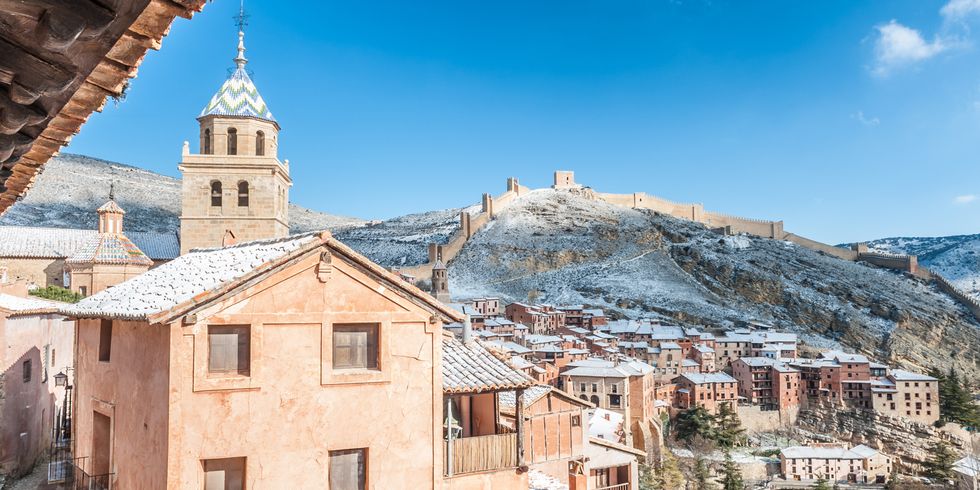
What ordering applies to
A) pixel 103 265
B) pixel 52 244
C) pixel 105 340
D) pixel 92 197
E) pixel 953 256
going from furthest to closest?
pixel 953 256 < pixel 92 197 < pixel 52 244 < pixel 103 265 < pixel 105 340

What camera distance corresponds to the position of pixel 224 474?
9.62 meters

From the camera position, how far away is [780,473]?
158ft

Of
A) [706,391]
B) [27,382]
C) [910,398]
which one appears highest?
[27,382]

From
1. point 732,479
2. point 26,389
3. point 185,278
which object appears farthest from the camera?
point 732,479

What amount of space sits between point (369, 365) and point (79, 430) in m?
6.88

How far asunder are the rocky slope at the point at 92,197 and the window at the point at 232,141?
242ft

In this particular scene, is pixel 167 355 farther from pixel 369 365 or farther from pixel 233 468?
pixel 369 365

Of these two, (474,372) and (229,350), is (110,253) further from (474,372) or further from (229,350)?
(474,372)

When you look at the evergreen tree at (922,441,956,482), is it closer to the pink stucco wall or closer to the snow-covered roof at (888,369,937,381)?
the snow-covered roof at (888,369,937,381)

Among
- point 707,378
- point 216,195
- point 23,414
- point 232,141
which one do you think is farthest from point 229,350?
point 707,378

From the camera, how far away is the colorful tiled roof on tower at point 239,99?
22656 millimetres

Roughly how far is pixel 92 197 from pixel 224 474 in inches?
4671

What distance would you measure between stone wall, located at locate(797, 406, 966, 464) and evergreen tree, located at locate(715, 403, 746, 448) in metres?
10.0

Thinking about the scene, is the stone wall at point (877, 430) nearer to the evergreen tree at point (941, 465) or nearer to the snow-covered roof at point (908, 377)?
the snow-covered roof at point (908, 377)
